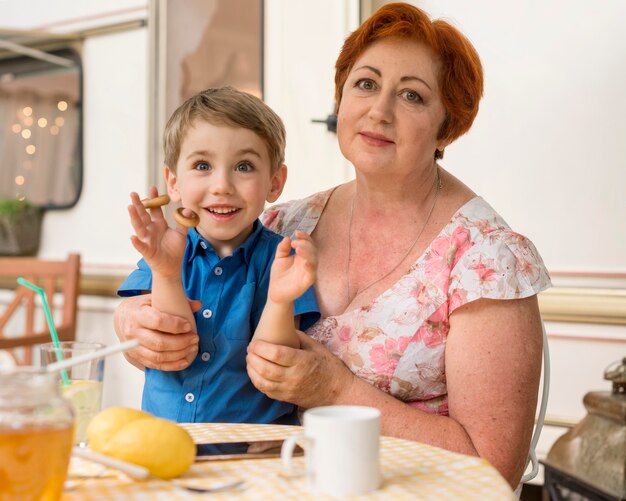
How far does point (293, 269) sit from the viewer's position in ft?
4.48

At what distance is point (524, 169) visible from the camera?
3.14 meters

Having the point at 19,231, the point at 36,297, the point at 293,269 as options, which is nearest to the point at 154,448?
the point at 293,269

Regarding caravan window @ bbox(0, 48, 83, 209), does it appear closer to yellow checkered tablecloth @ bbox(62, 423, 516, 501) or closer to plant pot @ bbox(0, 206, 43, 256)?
plant pot @ bbox(0, 206, 43, 256)

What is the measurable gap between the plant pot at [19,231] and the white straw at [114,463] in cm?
415

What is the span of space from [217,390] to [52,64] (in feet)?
12.1

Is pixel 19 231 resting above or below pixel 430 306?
above

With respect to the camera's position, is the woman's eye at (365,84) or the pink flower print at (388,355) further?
the woman's eye at (365,84)

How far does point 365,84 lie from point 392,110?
11 centimetres

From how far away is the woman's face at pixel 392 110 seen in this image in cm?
173

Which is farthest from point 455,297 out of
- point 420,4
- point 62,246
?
point 62,246

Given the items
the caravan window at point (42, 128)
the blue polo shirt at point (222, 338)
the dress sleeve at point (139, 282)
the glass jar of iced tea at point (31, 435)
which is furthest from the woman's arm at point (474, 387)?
the caravan window at point (42, 128)

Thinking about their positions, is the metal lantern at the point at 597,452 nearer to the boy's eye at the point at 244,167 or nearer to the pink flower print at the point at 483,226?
the pink flower print at the point at 483,226

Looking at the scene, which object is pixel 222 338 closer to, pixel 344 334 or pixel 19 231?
pixel 344 334

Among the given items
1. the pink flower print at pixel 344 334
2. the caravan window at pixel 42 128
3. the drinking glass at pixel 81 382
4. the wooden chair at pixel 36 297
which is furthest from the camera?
the caravan window at pixel 42 128
